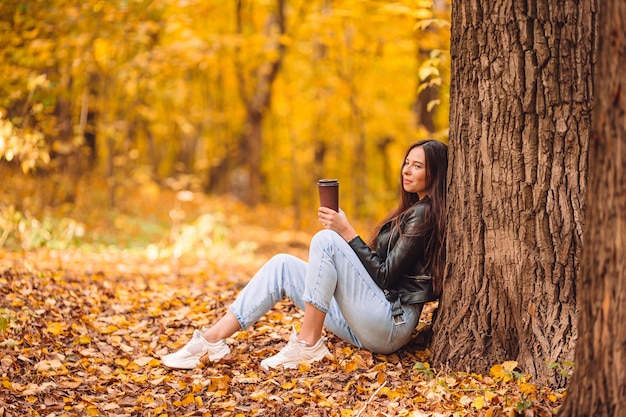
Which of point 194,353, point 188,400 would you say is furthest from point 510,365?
point 194,353

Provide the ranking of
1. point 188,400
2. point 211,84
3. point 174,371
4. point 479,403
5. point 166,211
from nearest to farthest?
point 479,403
point 188,400
point 174,371
point 166,211
point 211,84

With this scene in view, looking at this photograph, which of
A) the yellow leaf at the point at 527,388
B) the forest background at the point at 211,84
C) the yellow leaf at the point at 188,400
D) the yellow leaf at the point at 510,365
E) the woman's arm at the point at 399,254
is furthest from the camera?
the forest background at the point at 211,84

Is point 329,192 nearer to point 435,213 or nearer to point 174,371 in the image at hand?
point 435,213

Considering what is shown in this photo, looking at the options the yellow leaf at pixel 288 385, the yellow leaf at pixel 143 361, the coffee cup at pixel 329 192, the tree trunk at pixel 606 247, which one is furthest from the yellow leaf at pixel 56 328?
the tree trunk at pixel 606 247

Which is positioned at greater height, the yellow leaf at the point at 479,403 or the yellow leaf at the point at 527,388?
the yellow leaf at the point at 527,388

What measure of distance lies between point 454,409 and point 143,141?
23969 mm

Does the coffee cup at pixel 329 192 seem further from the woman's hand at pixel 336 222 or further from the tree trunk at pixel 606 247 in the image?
the tree trunk at pixel 606 247

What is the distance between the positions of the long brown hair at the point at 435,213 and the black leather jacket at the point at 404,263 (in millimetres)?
34

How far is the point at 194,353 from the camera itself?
3.83m

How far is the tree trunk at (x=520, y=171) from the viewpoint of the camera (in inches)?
120

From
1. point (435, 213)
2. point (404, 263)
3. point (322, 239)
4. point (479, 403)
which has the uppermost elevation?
point (435, 213)

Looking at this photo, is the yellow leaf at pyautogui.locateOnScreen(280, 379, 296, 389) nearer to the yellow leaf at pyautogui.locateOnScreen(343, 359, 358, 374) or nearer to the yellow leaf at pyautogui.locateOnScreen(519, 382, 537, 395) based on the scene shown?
the yellow leaf at pyautogui.locateOnScreen(343, 359, 358, 374)

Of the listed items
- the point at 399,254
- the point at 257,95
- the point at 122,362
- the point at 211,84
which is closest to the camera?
the point at 399,254

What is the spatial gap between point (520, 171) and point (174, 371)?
234cm
